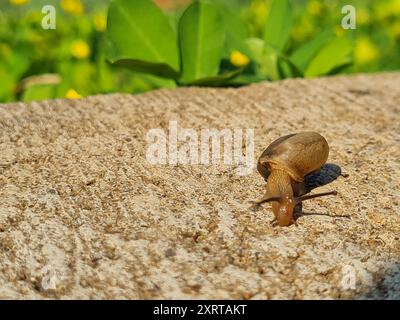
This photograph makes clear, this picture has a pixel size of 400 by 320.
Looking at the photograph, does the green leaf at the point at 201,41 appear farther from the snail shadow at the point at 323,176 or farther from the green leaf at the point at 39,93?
the snail shadow at the point at 323,176

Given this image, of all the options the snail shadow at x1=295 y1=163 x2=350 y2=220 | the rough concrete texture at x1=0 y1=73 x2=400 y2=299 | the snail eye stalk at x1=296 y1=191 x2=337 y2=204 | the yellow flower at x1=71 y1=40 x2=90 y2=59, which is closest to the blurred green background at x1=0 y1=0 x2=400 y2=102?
the yellow flower at x1=71 y1=40 x2=90 y2=59

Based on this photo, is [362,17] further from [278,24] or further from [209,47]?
[209,47]

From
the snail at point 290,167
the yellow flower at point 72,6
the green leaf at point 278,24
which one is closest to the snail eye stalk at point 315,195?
the snail at point 290,167

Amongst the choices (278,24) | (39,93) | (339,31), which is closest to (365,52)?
(339,31)

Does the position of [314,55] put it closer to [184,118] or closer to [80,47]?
[184,118]

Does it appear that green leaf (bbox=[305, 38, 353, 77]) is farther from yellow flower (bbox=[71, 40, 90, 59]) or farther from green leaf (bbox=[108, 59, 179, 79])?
yellow flower (bbox=[71, 40, 90, 59])

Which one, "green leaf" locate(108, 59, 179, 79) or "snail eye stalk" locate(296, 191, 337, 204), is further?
"green leaf" locate(108, 59, 179, 79)
